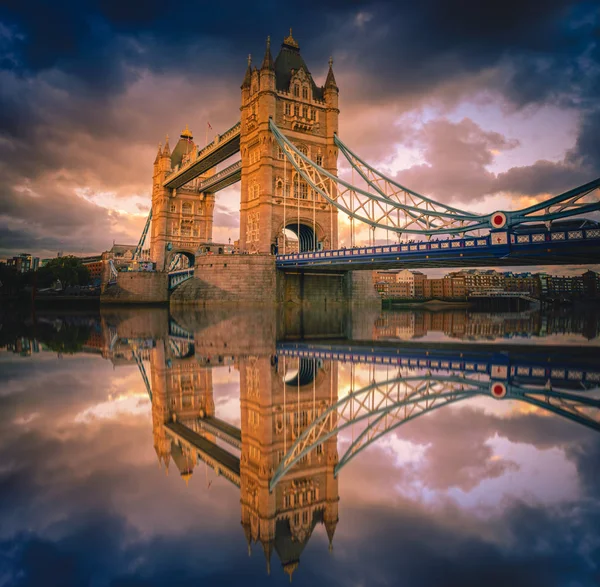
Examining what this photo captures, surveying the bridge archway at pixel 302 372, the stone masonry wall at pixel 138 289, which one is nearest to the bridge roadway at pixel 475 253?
the stone masonry wall at pixel 138 289

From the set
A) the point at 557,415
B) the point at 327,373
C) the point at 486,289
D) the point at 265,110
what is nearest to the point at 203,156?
the point at 265,110

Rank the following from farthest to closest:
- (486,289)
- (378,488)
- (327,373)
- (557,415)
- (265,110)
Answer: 1. (486,289)
2. (265,110)
3. (327,373)
4. (557,415)
5. (378,488)

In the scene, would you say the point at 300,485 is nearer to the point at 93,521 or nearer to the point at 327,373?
the point at 93,521

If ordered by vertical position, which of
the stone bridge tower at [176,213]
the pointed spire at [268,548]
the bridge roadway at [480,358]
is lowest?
the pointed spire at [268,548]

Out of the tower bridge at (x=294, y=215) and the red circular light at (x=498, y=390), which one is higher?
the tower bridge at (x=294, y=215)

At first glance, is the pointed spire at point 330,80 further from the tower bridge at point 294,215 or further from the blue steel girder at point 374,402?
the blue steel girder at point 374,402

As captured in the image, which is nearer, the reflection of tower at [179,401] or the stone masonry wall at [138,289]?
the reflection of tower at [179,401]

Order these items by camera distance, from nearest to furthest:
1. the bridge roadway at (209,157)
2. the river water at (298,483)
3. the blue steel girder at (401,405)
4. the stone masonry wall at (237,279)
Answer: the river water at (298,483), the blue steel girder at (401,405), the stone masonry wall at (237,279), the bridge roadway at (209,157)
